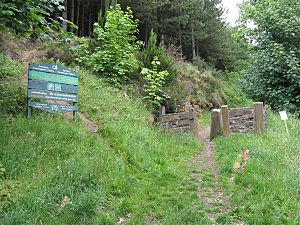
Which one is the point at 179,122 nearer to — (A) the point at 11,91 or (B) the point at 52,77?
(B) the point at 52,77

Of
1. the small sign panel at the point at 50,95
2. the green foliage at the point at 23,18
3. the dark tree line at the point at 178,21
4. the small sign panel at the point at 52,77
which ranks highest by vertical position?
the dark tree line at the point at 178,21

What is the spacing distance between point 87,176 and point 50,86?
3.16 m

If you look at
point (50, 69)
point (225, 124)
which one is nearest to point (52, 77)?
point (50, 69)

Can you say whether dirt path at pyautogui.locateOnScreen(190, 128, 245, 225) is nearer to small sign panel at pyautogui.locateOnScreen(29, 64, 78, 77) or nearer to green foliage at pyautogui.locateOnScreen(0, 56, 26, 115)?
small sign panel at pyautogui.locateOnScreen(29, 64, 78, 77)

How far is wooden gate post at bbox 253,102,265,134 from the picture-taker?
1046cm

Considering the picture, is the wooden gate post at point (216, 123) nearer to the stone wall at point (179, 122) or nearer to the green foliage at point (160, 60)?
the stone wall at point (179, 122)

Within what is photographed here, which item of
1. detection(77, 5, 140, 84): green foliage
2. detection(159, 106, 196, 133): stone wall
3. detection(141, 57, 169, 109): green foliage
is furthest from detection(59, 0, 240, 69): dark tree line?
detection(159, 106, 196, 133): stone wall

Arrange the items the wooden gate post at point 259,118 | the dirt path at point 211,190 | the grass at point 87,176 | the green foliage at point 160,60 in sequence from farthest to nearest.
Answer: the green foliage at point 160,60 → the wooden gate post at point 259,118 → the dirt path at point 211,190 → the grass at point 87,176

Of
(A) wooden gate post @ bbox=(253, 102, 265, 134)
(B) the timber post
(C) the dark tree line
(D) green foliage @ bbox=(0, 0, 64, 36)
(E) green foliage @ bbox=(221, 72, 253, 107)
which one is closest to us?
(D) green foliage @ bbox=(0, 0, 64, 36)

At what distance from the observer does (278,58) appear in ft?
50.2

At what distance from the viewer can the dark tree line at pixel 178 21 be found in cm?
2231

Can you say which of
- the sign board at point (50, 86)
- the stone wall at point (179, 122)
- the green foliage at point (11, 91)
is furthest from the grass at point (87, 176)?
the stone wall at point (179, 122)

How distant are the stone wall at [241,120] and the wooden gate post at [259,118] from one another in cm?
19

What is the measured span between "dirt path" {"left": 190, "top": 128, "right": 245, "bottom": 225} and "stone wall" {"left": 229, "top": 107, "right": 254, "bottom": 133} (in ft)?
8.01
